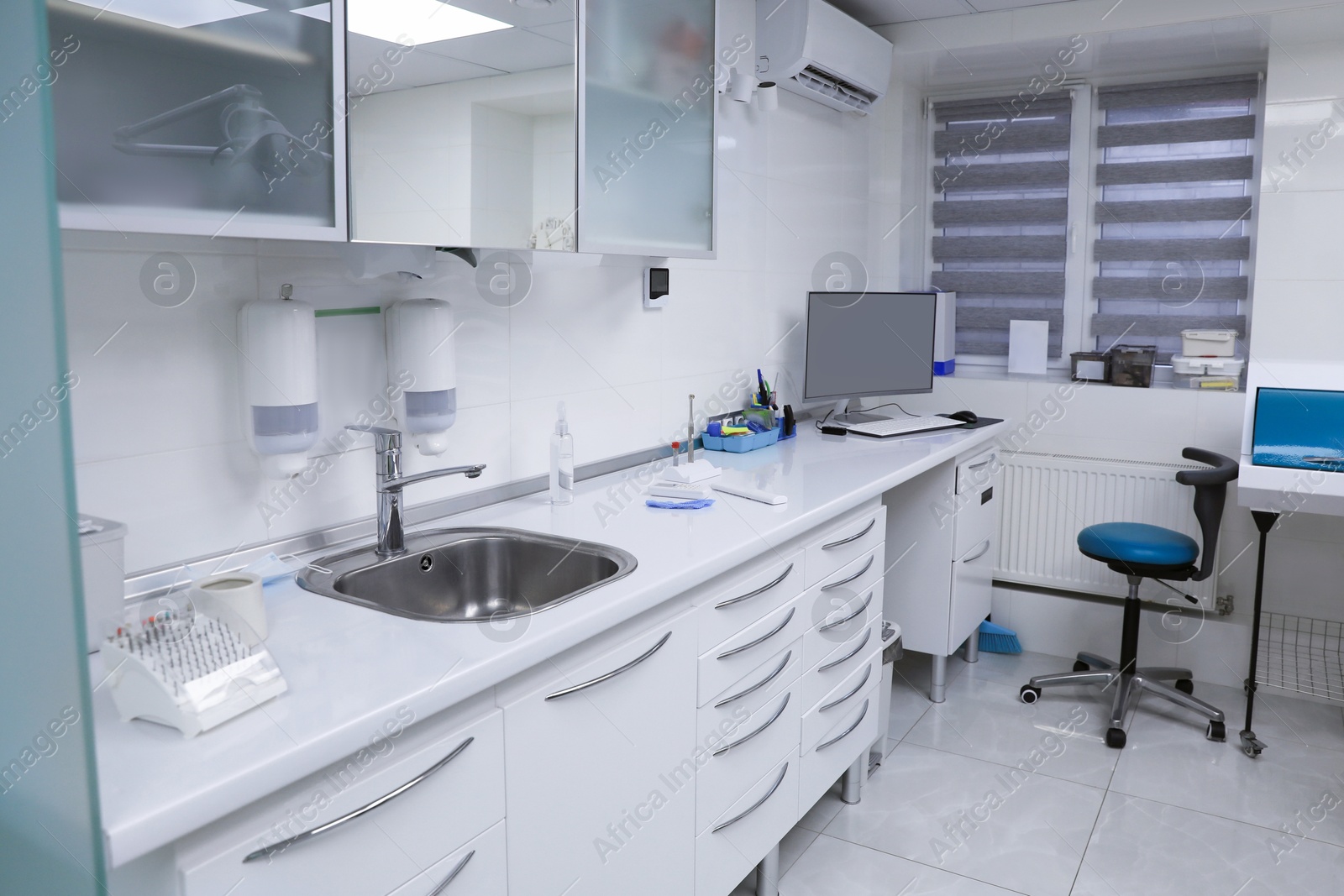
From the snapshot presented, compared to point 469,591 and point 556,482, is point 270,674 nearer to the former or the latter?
point 469,591

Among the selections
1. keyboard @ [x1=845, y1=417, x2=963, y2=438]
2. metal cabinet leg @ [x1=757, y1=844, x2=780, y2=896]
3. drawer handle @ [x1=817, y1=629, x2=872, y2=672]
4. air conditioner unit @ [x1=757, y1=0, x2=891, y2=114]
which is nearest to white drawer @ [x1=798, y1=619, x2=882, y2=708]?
drawer handle @ [x1=817, y1=629, x2=872, y2=672]

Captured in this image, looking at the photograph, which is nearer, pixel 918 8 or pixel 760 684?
pixel 760 684

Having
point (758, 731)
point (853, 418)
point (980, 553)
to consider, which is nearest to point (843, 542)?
point (758, 731)

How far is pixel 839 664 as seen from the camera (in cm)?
255

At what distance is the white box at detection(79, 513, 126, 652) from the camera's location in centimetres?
129

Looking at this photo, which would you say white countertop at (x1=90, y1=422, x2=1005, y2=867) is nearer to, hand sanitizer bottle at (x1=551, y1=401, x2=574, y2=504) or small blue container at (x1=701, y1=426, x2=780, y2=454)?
hand sanitizer bottle at (x1=551, y1=401, x2=574, y2=504)

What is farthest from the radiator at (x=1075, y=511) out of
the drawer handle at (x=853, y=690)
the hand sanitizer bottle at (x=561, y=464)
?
the hand sanitizer bottle at (x=561, y=464)

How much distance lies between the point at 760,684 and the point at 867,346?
184 centimetres

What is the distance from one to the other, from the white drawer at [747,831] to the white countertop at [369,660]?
56cm

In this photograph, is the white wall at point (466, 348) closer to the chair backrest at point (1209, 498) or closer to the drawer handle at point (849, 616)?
the drawer handle at point (849, 616)

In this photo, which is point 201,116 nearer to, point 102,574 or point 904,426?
point 102,574

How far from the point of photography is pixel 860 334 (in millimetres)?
3611

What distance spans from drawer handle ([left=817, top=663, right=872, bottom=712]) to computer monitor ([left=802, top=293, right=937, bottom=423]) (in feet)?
3.45

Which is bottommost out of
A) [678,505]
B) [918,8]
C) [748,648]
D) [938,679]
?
[938,679]
